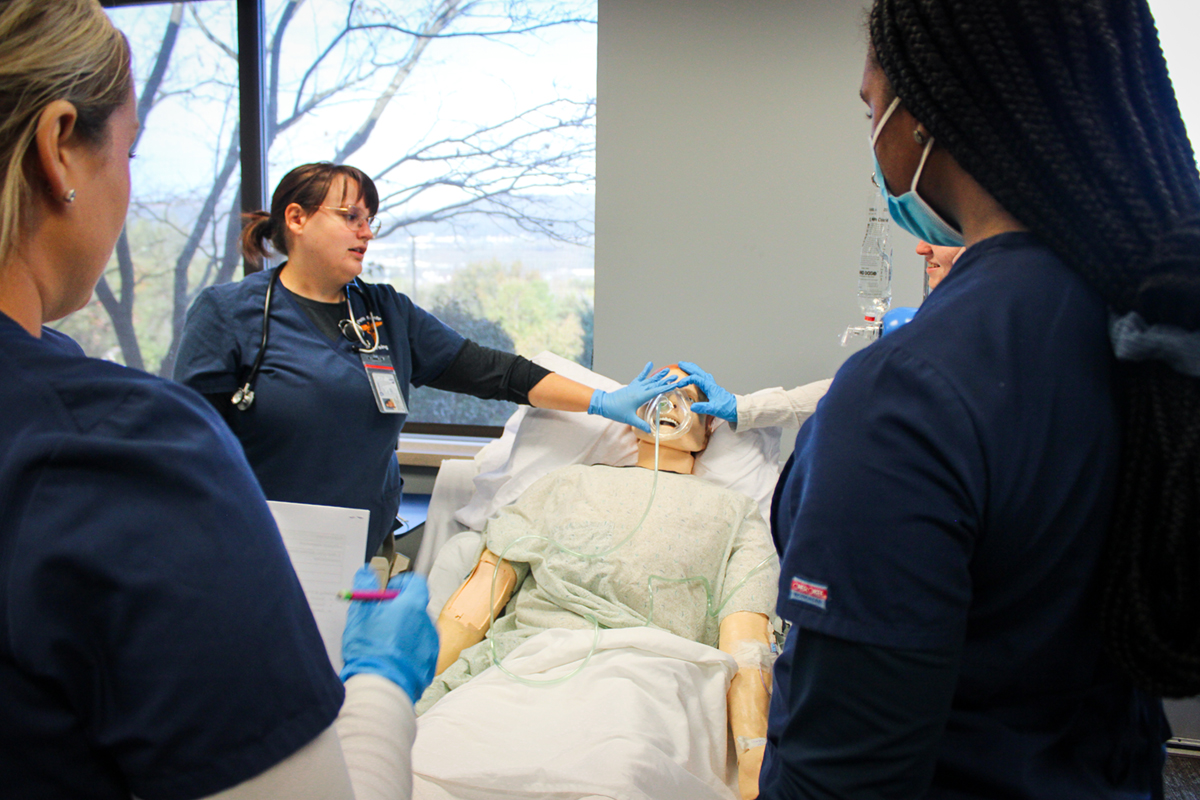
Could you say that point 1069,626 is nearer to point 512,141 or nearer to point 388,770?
point 388,770

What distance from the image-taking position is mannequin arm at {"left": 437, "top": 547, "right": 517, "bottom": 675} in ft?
5.88

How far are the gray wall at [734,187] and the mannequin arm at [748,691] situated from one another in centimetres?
103

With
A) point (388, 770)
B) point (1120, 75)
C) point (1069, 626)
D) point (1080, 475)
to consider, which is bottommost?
point (388, 770)

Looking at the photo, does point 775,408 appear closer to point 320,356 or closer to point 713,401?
point 713,401

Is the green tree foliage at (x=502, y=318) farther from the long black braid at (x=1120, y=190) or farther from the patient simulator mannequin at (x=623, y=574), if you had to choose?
the long black braid at (x=1120, y=190)

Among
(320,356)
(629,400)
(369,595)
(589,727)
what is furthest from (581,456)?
(369,595)

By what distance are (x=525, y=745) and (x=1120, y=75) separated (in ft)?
4.08

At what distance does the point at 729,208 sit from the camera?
2584mm

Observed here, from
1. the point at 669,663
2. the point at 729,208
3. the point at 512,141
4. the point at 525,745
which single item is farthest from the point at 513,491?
the point at 512,141

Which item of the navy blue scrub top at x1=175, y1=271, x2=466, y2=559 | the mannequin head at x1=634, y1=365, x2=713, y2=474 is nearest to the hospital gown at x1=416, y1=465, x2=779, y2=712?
the mannequin head at x1=634, y1=365, x2=713, y2=474

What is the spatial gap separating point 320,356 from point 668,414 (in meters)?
0.98

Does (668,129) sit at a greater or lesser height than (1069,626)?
greater

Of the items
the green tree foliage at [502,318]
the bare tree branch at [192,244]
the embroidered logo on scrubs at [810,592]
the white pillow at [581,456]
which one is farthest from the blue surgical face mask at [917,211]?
the bare tree branch at [192,244]

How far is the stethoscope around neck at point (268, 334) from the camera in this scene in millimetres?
1802
